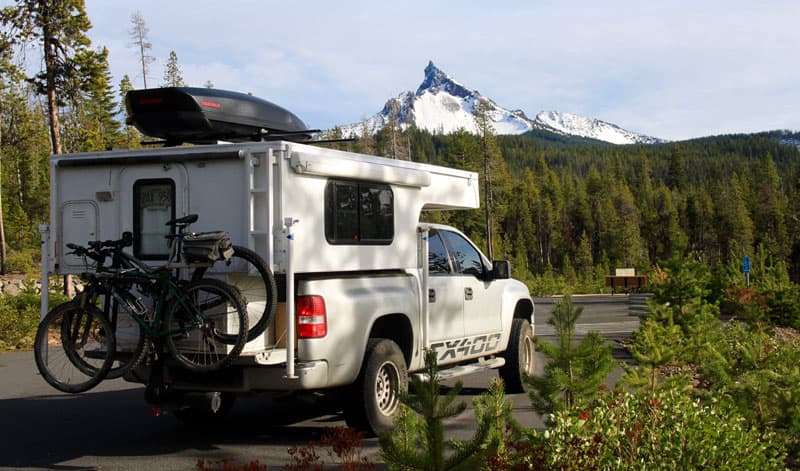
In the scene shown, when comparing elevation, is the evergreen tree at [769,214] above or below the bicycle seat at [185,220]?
above

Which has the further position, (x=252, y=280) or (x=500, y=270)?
(x=500, y=270)

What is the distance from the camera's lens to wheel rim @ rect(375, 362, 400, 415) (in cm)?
771

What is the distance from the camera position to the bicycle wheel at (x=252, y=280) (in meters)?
6.68

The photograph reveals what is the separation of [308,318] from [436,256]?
8.75 ft

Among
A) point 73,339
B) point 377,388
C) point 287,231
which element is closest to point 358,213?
point 287,231

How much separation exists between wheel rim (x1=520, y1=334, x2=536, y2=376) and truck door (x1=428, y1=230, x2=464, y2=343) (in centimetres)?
163

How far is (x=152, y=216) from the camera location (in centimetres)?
758

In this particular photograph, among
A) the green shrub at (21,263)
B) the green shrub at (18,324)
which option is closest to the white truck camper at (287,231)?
the green shrub at (18,324)

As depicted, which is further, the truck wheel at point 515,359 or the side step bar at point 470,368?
the truck wheel at point 515,359

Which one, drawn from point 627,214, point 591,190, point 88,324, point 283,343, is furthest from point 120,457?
point 591,190

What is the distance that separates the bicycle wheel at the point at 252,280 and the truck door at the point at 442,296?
7.17ft

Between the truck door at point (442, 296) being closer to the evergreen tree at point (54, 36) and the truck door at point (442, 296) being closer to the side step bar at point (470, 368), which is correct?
the side step bar at point (470, 368)

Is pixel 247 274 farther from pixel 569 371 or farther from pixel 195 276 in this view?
pixel 569 371

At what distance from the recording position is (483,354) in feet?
32.3
